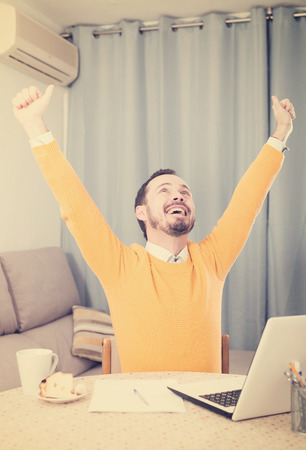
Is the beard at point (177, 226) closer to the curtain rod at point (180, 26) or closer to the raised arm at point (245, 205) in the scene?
the raised arm at point (245, 205)

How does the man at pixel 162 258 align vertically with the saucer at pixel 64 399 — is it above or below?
above

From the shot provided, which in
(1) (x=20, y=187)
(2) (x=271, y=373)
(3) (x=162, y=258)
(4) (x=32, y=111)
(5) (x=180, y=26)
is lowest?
(2) (x=271, y=373)

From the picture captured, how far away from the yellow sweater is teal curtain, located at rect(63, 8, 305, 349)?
1.44 metres

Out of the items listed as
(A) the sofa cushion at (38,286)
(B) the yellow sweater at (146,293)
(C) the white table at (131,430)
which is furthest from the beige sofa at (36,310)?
(C) the white table at (131,430)

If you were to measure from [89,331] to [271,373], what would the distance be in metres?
1.79

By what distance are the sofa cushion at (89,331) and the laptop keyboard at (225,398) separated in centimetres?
155

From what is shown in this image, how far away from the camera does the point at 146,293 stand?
150 cm

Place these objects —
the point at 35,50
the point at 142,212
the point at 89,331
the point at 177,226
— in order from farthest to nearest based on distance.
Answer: the point at 35,50, the point at 89,331, the point at 142,212, the point at 177,226

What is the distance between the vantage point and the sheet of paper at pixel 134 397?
101 cm

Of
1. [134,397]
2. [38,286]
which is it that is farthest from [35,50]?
[134,397]

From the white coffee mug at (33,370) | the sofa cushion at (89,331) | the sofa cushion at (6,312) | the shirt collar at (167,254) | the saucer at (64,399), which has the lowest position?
the sofa cushion at (89,331)

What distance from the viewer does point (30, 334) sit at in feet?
7.97

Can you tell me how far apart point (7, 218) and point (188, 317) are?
5.29ft

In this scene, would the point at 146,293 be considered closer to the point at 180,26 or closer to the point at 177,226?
the point at 177,226
